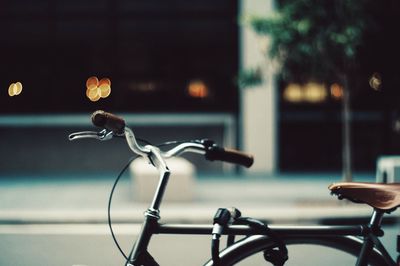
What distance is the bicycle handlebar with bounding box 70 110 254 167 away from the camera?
8.81 ft

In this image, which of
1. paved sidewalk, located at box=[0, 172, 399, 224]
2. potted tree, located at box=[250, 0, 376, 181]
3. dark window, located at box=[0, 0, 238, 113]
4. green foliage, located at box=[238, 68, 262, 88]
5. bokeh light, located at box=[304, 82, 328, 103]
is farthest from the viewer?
dark window, located at box=[0, 0, 238, 113]

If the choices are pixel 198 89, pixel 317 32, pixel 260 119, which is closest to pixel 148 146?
pixel 317 32

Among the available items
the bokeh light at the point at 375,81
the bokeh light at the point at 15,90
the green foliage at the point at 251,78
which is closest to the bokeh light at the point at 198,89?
the bokeh light at the point at 375,81

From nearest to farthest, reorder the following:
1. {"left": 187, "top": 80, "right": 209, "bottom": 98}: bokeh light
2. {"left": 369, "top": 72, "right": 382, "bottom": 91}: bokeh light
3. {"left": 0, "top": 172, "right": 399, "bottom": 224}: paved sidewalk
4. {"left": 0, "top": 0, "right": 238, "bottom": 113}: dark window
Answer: {"left": 0, "top": 172, "right": 399, "bottom": 224}: paved sidewalk
{"left": 369, "top": 72, "right": 382, "bottom": 91}: bokeh light
{"left": 0, "top": 0, "right": 238, "bottom": 113}: dark window
{"left": 187, "top": 80, "right": 209, "bottom": 98}: bokeh light

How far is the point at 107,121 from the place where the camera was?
268 centimetres

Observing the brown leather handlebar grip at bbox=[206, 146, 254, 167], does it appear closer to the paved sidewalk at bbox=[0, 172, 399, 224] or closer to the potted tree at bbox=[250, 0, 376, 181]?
the paved sidewalk at bbox=[0, 172, 399, 224]

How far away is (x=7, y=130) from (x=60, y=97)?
1.51 meters

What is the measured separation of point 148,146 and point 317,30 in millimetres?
6692

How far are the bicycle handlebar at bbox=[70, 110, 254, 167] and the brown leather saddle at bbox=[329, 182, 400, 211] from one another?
0.47 m

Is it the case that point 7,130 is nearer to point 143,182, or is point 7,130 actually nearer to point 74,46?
point 74,46

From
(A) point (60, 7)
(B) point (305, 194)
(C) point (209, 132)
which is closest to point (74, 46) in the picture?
(A) point (60, 7)

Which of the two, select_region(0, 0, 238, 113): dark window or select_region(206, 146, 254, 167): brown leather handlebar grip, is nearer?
select_region(206, 146, 254, 167): brown leather handlebar grip

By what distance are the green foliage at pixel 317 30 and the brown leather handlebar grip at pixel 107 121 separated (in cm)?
644

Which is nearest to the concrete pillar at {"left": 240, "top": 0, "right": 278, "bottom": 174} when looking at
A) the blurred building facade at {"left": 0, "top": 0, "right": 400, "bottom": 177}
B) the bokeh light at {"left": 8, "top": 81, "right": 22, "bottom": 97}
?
the blurred building facade at {"left": 0, "top": 0, "right": 400, "bottom": 177}
